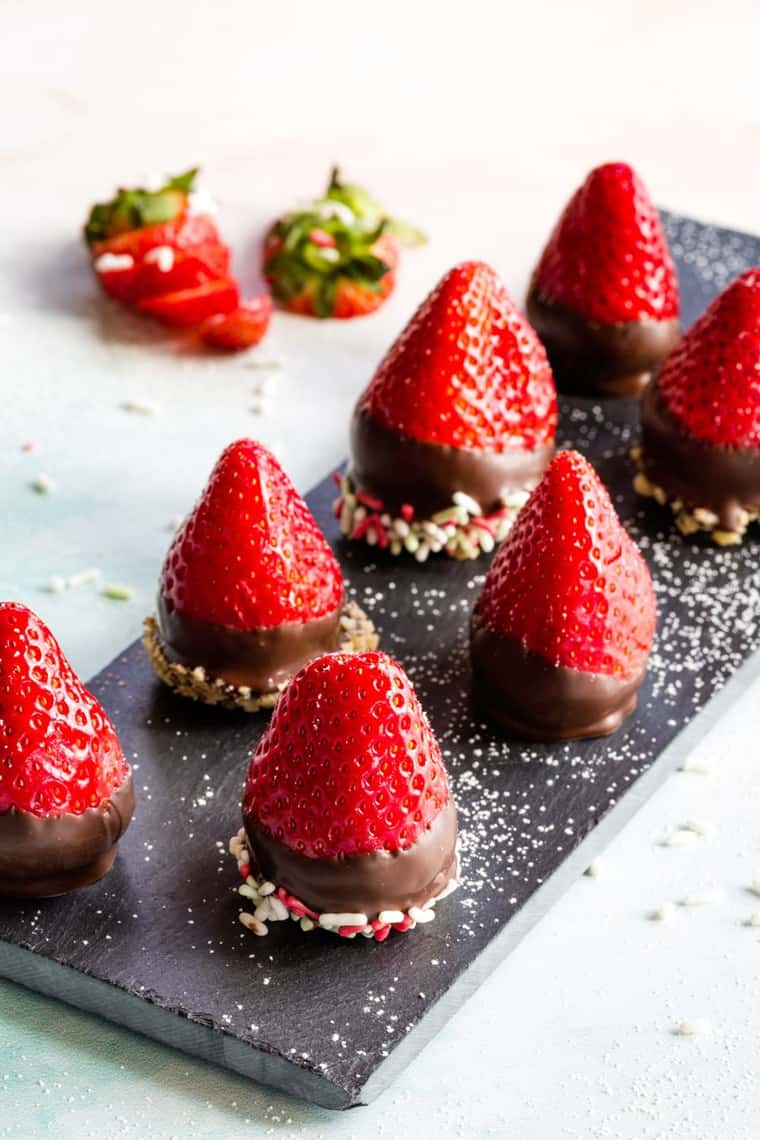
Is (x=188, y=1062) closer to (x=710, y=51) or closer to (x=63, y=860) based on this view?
(x=63, y=860)

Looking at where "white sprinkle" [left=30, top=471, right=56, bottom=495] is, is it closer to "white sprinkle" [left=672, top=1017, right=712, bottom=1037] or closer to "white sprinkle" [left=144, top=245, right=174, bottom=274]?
"white sprinkle" [left=144, top=245, right=174, bottom=274]

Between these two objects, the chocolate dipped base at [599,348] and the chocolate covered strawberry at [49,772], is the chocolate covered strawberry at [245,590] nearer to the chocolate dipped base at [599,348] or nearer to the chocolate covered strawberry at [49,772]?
the chocolate covered strawberry at [49,772]

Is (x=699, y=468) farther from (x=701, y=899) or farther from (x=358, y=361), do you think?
(x=358, y=361)

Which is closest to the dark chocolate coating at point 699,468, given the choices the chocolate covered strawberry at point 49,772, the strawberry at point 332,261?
the strawberry at point 332,261

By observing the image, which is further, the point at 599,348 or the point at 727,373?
the point at 599,348

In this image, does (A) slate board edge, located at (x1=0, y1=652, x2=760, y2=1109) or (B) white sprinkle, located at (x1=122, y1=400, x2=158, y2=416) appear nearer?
(A) slate board edge, located at (x1=0, y1=652, x2=760, y2=1109)

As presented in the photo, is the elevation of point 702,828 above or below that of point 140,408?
above

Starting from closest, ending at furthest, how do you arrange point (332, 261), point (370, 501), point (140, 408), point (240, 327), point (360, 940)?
point (360, 940) → point (370, 501) → point (140, 408) → point (240, 327) → point (332, 261)

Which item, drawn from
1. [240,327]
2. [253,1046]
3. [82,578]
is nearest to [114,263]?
[240,327]

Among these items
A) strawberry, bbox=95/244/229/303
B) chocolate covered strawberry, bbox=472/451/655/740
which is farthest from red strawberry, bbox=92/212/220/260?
chocolate covered strawberry, bbox=472/451/655/740
